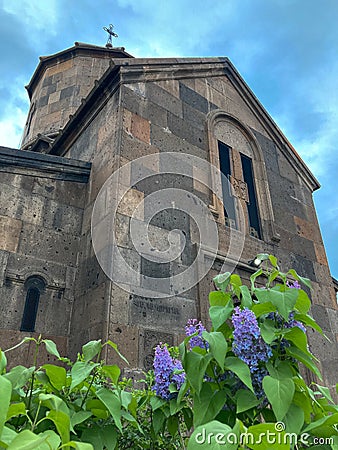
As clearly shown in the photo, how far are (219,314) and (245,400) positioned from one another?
1.10ft

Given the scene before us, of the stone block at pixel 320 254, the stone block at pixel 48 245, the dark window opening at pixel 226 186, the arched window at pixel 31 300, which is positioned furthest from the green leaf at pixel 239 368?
the stone block at pixel 320 254

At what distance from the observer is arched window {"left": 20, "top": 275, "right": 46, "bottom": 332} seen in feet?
15.2

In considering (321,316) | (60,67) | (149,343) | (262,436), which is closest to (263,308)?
(262,436)

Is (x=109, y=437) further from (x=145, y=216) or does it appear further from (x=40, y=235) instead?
(x=40, y=235)

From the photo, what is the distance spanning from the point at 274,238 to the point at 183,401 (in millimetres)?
5737

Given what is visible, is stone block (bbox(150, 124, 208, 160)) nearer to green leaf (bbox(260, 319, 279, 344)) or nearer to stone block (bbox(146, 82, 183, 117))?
stone block (bbox(146, 82, 183, 117))

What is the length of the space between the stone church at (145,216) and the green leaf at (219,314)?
2.70 metres

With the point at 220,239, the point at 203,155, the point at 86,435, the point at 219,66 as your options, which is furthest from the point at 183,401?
the point at 219,66

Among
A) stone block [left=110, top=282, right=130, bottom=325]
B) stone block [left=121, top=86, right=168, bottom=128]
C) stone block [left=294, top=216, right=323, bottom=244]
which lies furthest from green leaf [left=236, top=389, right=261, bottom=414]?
stone block [left=294, top=216, right=323, bottom=244]

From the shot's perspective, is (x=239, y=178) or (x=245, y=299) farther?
(x=239, y=178)

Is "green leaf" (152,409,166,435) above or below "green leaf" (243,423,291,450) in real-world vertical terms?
above

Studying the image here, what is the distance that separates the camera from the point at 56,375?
1.45 meters

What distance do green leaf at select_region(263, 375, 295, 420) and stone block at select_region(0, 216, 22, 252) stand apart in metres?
4.37

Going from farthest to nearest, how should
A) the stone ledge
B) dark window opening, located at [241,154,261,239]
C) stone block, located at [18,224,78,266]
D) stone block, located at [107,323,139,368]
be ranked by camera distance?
dark window opening, located at [241,154,261,239] < the stone ledge < stone block, located at [18,224,78,266] < stone block, located at [107,323,139,368]
